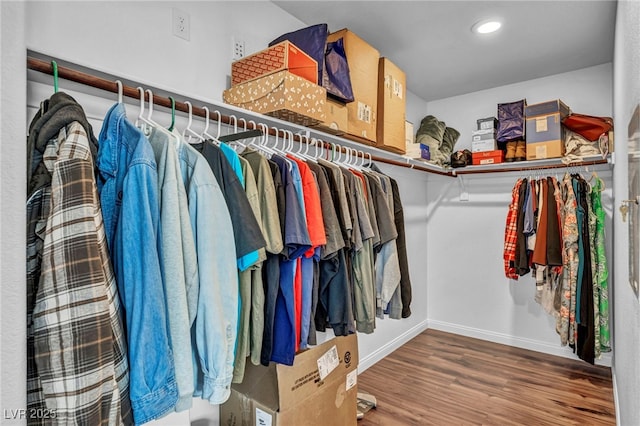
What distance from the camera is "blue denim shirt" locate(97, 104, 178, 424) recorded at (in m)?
0.78

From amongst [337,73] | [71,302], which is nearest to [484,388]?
[337,73]

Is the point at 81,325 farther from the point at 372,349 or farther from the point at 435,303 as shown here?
the point at 435,303

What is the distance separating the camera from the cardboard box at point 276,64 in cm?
143

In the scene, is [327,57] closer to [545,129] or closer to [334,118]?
[334,118]

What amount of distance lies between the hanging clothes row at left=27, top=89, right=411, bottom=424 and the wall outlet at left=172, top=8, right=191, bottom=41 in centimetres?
65

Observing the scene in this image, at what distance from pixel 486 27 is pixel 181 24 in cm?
185

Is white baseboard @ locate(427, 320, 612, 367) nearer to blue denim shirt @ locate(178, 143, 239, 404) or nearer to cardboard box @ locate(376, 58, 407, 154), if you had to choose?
cardboard box @ locate(376, 58, 407, 154)

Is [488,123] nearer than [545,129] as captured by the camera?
No

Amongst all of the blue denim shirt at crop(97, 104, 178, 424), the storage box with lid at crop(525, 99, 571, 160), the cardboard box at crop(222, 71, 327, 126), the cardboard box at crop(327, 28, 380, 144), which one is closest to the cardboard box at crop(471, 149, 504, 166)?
the storage box with lid at crop(525, 99, 571, 160)

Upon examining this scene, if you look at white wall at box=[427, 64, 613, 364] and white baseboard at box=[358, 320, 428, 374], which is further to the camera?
white wall at box=[427, 64, 613, 364]

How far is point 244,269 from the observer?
1.12m

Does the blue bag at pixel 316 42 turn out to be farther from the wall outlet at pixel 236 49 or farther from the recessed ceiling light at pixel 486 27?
the recessed ceiling light at pixel 486 27

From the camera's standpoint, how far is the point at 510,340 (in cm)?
321

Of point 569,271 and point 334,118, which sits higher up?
point 334,118
